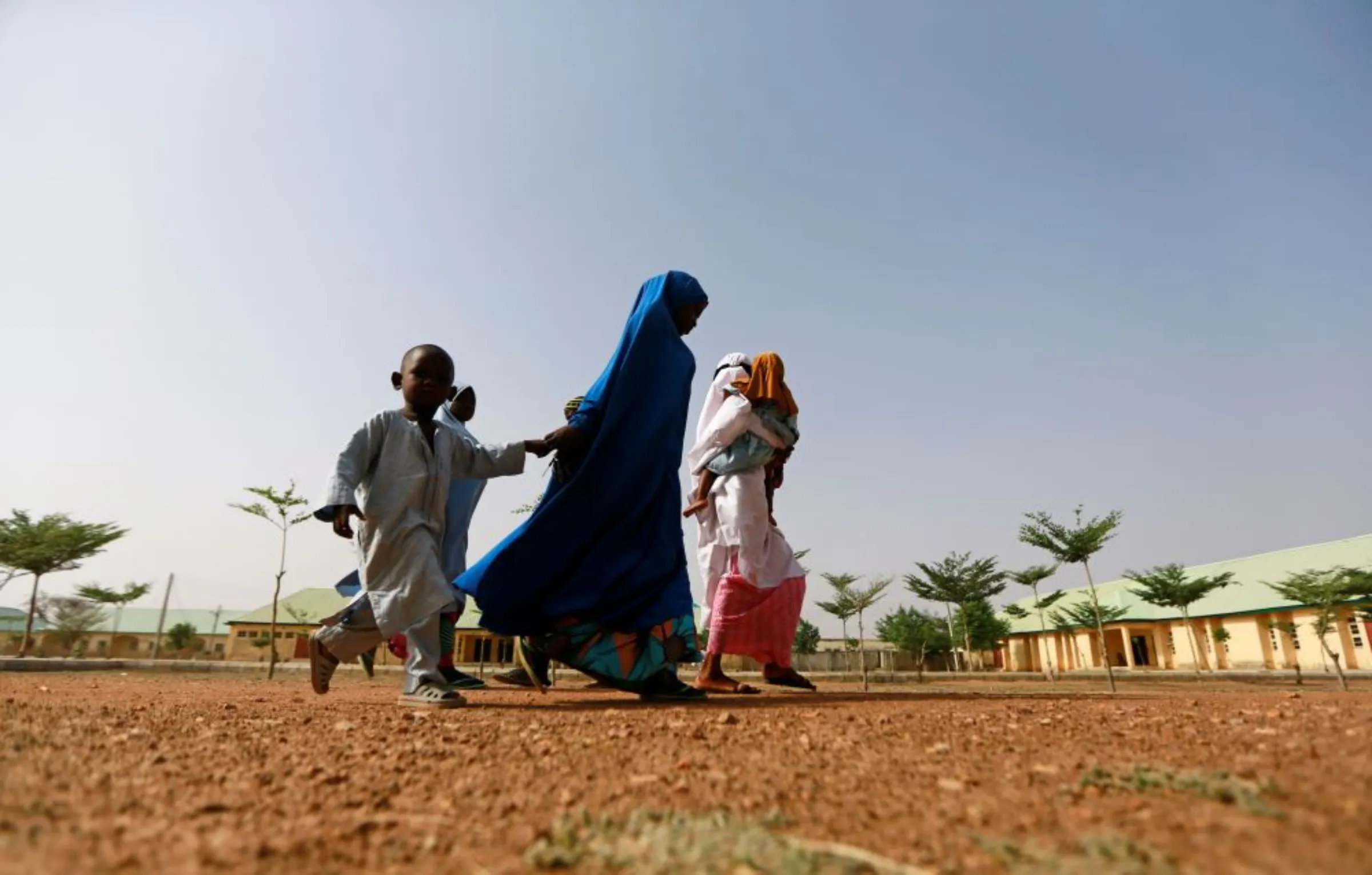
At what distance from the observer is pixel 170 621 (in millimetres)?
50844

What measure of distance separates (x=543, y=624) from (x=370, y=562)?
0.99 meters

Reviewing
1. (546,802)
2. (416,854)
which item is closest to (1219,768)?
(546,802)

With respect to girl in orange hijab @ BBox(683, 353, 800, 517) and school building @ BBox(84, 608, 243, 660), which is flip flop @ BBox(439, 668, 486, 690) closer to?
girl in orange hijab @ BBox(683, 353, 800, 517)

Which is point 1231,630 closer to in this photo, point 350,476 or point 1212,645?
point 1212,645

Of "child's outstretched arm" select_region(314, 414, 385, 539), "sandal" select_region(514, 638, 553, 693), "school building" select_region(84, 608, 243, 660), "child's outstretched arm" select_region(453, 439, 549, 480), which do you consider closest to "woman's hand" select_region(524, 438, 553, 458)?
"child's outstretched arm" select_region(453, 439, 549, 480)

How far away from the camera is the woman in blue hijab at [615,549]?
12.3 feet

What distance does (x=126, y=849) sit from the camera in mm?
1070

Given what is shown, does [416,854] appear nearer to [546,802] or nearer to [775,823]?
[546,802]

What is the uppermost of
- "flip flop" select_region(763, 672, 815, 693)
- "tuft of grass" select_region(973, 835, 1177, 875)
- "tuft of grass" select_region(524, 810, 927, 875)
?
"tuft of grass" select_region(973, 835, 1177, 875)

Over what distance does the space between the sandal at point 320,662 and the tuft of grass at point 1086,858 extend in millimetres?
3456

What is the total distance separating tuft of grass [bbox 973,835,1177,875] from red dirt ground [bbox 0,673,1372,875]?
2cm

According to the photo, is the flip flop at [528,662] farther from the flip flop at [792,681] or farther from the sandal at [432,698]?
the flip flop at [792,681]

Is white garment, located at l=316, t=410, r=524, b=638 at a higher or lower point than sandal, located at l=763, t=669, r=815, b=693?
higher

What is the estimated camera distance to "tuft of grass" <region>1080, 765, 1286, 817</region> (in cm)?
119
